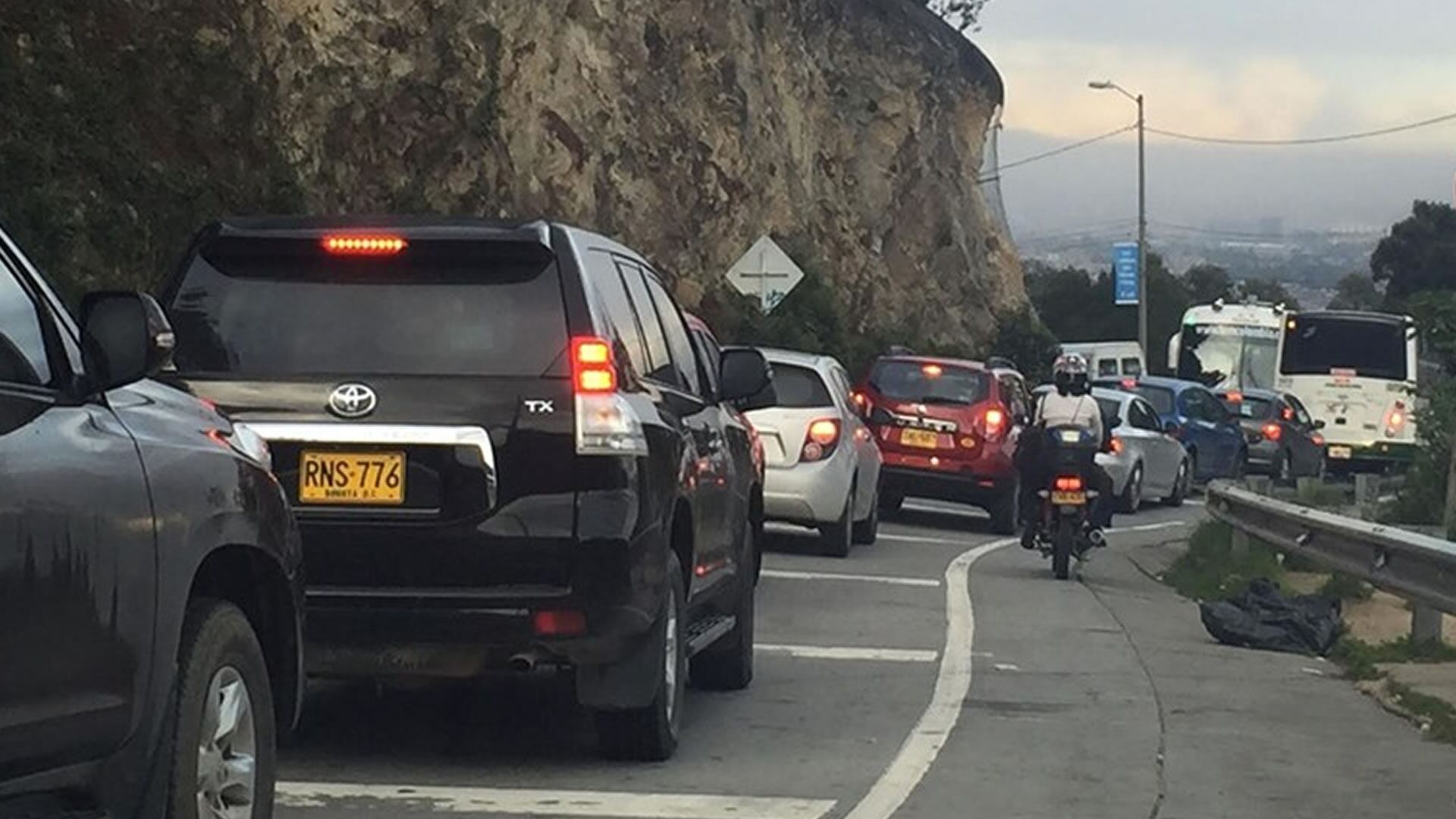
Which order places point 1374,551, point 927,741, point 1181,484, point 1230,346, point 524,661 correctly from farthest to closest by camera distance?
point 1230,346 → point 1181,484 → point 1374,551 → point 927,741 → point 524,661

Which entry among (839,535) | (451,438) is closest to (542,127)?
(839,535)

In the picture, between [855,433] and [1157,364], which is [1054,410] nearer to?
[855,433]

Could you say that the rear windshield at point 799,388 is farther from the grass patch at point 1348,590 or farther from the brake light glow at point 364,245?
the brake light glow at point 364,245

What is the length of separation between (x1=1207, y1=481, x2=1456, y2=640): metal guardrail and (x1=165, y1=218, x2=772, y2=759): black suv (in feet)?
14.5

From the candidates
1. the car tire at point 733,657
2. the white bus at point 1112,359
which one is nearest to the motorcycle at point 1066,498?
the car tire at point 733,657

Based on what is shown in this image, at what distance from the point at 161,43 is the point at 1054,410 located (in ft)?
30.2

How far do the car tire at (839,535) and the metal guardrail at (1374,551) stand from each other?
313 cm

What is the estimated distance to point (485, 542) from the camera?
8203 mm

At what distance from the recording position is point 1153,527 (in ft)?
89.6

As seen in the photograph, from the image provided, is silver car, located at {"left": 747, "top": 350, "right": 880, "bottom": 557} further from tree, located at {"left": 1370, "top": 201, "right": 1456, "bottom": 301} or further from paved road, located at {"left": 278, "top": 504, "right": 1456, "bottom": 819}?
tree, located at {"left": 1370, "top": 201, "right": 1456, "bottom": 301}

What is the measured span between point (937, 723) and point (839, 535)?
29.8 feet

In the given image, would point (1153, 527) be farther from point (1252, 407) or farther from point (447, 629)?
point (447, 629)

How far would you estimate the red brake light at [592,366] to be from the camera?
8312 mm

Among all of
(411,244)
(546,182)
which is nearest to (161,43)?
(546,182)
